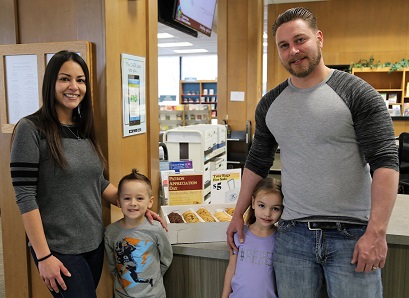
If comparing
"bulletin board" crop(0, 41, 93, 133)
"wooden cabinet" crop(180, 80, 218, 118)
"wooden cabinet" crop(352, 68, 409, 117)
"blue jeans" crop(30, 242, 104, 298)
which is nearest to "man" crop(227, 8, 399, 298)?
"blue jeans" crop(30, 242, 104, 298)

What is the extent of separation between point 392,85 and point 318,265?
8860mm

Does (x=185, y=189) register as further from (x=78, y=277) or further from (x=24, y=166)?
(x=24, y=166)

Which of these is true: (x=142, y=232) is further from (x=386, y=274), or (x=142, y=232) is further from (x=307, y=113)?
(x=386, y=274)

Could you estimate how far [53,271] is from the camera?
1491 mm

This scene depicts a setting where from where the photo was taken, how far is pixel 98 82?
196cm

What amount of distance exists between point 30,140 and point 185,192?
3.77 ft

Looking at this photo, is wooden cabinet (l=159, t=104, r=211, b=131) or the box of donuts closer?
the box of donuts

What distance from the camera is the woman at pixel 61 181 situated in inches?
58.1

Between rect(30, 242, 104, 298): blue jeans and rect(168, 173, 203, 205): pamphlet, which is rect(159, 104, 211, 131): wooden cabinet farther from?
rect(30, 242, 104, 298): blue jeans

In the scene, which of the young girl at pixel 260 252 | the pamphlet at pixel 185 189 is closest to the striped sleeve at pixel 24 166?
the young girl at pixel 260 252

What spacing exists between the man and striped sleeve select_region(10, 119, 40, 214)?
96cm

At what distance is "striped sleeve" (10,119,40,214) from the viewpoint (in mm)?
1461

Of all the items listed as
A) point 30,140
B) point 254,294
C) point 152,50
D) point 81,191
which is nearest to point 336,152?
point 254,294

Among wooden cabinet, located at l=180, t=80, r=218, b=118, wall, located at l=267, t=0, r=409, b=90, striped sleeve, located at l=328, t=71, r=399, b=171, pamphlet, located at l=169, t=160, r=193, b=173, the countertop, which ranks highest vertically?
wall, located at l=267, t=0, r=409, b=90
